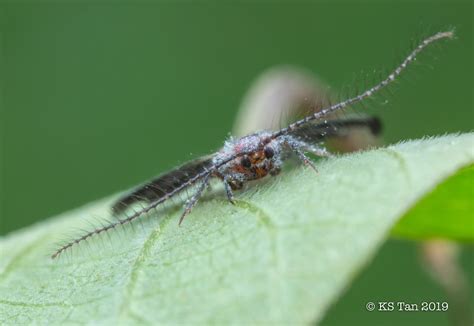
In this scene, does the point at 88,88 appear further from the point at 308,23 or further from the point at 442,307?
the point at 442,307

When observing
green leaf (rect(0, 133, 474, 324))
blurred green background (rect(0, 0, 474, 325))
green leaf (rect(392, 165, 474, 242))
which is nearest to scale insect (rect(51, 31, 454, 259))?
green leaf (rect(0, 133, 474, 324))

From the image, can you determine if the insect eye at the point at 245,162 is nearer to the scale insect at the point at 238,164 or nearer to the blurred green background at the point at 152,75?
the scale insect at the point at 238,164

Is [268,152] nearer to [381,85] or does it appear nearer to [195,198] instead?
[195,198]

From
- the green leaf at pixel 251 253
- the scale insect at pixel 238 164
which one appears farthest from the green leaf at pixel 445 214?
the scale insect at pixel 238 164

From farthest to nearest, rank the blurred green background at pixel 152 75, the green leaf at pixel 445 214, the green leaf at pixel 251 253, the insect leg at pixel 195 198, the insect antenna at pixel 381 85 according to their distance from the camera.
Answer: the blurred green background at pixel 152 75, the insect leg at pixel 195 198, the insect antenna at pixel 381 85, the green leaf at pixel 445 214, the green leaf at pixel 251 253

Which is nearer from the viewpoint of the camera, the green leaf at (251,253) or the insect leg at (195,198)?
the green leaf at (251,253)

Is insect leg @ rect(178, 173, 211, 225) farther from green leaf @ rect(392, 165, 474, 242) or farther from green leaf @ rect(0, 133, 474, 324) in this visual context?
green leaf @ rect(392, 165, 474, 242)

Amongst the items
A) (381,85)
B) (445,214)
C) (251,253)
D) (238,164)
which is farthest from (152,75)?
(251,253)
